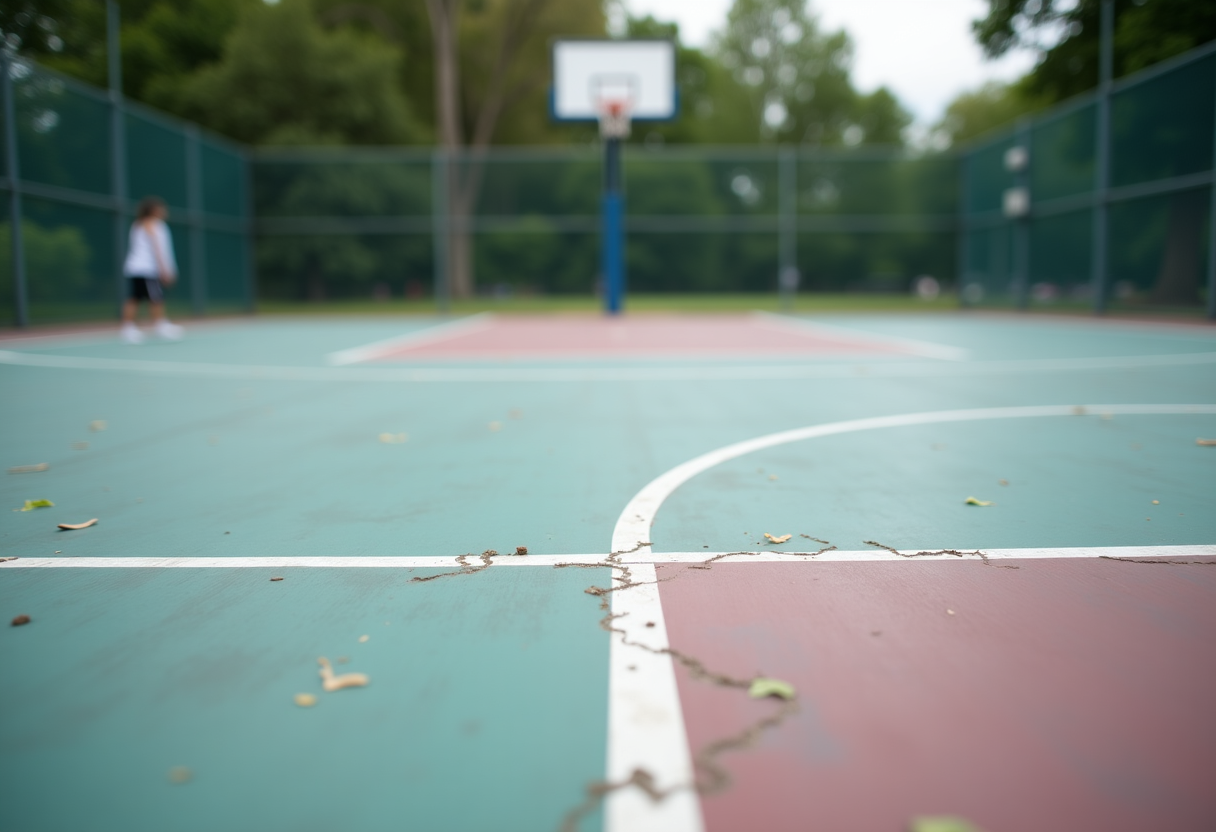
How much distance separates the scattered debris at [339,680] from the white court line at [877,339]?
26.7ft

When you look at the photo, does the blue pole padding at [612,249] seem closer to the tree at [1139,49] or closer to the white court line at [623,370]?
the tree at [1139,49]

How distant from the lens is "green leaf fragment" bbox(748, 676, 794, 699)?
1704mm

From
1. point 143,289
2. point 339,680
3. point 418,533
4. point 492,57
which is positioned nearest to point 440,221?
point 143,289

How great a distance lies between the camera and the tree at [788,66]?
46.6 m

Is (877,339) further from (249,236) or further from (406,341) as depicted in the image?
(249,236)

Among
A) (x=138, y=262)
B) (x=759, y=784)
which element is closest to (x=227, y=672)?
(x=759, y=784)

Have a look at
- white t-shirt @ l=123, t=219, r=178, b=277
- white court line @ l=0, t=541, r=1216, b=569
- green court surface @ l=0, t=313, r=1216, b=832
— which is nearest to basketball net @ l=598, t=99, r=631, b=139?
white t-shirt @ l=123, t=219, r=178, b=277

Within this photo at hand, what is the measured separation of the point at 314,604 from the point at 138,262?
10807mm

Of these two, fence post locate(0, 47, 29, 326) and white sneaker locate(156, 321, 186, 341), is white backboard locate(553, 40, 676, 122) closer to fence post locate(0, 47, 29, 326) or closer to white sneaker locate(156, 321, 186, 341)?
white sneaker locate(156, 321, 186, 341)

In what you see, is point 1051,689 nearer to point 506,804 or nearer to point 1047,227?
point 506,804

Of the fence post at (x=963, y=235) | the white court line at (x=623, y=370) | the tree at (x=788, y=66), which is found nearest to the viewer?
the white court line at (x=623, y=370)

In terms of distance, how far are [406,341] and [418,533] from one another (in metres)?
9.37

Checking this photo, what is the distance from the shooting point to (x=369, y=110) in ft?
82.9

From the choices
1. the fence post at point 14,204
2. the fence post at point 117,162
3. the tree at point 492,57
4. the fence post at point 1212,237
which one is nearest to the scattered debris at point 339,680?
the fence post at point 14,204
